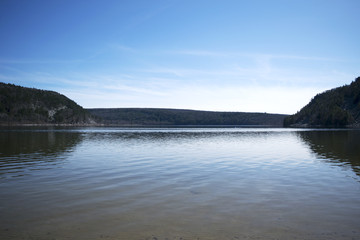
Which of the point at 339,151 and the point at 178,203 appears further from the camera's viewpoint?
the point at 339,151

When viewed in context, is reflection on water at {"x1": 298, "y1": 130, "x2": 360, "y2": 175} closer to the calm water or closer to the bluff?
the calm water

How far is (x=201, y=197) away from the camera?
463 inches

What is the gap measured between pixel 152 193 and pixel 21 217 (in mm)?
5417

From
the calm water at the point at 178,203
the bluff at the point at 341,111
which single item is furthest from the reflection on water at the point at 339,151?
the bluff at the point at 341,111

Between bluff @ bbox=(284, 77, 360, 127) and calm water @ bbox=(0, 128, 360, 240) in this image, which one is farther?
bluff @ bbox=(284, 77, 360, 127)

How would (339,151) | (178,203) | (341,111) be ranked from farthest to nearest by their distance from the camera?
(341,111)
(339,151)
(178,203)

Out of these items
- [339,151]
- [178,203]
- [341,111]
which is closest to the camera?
[178,203]

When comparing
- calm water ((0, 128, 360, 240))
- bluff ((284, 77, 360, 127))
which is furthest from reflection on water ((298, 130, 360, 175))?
bluff ((284, 77, 360, 127))

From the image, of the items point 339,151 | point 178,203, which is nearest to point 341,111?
point 339,151

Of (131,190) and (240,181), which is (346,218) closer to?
(240,181)

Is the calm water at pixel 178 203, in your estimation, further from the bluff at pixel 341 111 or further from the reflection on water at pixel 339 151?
the bluff at pixel 341 111

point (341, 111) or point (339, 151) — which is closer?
point (339, 151)

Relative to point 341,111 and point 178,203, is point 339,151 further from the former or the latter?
point 341,111

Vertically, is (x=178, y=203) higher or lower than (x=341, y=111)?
lower
